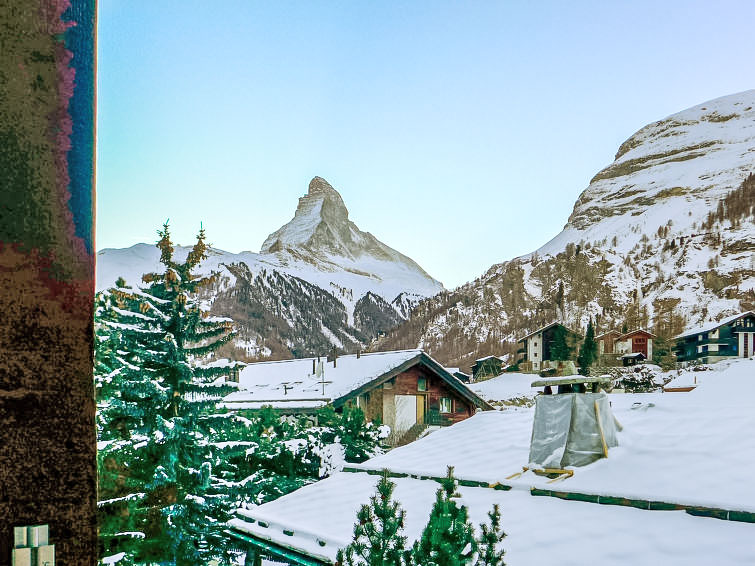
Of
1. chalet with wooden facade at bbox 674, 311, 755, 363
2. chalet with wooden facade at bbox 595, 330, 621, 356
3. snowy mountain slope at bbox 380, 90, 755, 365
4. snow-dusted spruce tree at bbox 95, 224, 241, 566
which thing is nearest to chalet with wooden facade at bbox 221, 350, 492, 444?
snow-dusted spruce tree at bbox 95, 224, 241, 566

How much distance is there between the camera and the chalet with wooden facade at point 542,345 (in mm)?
23791

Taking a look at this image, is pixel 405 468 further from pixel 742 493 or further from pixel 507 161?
pixel 507 161

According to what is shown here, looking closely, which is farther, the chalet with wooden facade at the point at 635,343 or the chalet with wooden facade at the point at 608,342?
the chalet with wooden facade at the point at 608,342

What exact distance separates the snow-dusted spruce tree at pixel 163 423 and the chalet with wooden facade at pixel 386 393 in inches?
195

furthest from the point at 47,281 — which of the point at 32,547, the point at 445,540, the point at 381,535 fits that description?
the point at 381,535

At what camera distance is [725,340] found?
63.1 feet

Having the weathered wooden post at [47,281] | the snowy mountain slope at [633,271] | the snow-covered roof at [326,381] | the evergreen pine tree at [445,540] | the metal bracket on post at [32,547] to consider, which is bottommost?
→ the snow-covered roof at [326,381]

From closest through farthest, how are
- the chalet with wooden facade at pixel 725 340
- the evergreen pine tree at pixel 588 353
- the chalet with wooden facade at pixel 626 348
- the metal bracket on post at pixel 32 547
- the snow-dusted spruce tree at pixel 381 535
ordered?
1. the metal bracket on post at pixel 32 547
2. the snow-dusted spruce tree at pixel 381 535
3. the chalet with wooden facade at pixel 725 340
4. the evergreen pine tree at pixel 588 353
5. the chalet with wooden facade at pixel 626 348

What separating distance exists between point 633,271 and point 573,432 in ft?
99.8

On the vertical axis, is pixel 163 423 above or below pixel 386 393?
above

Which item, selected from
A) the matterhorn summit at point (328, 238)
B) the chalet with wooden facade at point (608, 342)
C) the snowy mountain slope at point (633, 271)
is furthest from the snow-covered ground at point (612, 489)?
the matterhorn summit at point (328, 238)

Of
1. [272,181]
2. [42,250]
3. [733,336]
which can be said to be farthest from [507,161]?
[42,250]

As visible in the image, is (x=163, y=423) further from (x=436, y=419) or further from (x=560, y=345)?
(x=560, y=345)

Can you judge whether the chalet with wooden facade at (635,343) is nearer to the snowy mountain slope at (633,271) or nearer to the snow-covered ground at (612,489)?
the snowy mountain slope at (633,271)
